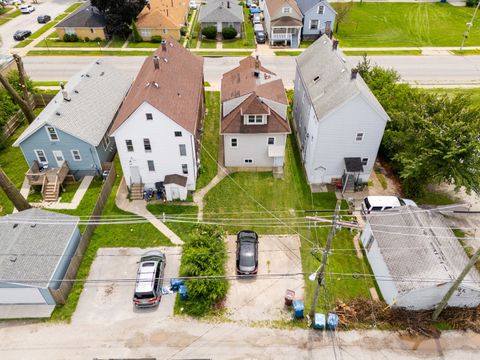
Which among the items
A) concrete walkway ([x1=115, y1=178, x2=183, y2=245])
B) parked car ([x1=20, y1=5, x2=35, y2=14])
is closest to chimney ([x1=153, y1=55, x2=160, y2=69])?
concrete walkway ([x1=115, y1=178, x2=183, y2=245])

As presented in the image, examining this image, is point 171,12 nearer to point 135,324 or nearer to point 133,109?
point 133,109

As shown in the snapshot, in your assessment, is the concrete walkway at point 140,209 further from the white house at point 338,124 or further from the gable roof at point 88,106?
the white house at point 338,124

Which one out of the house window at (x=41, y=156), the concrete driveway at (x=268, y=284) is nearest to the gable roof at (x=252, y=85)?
the concrete driveway at (x=268, y=284)

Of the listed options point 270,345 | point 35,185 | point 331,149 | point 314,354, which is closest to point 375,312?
point 314,354

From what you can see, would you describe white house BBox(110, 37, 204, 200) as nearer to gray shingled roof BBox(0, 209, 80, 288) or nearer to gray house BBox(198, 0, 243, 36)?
gray shingled roof BBox(0, 209, 80, 288)

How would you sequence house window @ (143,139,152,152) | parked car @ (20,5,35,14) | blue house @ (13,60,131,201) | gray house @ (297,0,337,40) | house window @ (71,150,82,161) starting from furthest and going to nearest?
parked car @ (20,5,35,14) → gray house @ (297,0,337,40) → house window @ (71,150,82,161) → blue house @ (13,60,131,201) → house window @ (143,139,152,152)

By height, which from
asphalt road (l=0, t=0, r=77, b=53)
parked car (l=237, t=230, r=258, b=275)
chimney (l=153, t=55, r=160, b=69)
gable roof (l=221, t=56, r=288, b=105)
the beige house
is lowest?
parked car (l=237, t=230, r=258, b=275)
